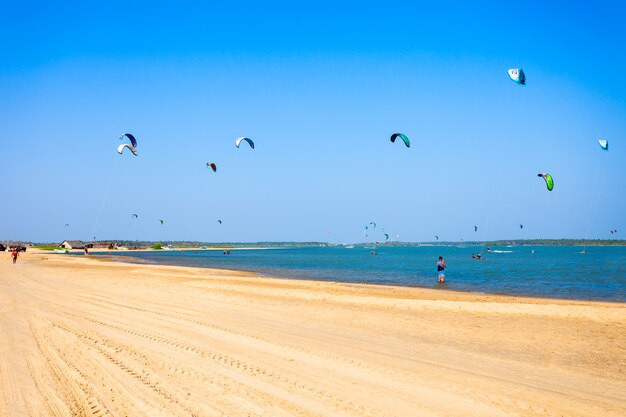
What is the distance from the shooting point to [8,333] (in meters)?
9.36

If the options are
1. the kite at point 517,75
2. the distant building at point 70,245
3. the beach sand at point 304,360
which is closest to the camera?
the beach sand at point 304,360

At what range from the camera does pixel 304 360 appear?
7.81m

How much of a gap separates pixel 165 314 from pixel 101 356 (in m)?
4.95

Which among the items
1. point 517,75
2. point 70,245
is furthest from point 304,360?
point 70,245

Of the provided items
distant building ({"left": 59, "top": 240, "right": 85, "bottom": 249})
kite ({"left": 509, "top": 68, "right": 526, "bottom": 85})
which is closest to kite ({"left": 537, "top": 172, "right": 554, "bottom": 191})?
kite ({"left": 509, "top": 68, "right": 526, "bottom": 85})

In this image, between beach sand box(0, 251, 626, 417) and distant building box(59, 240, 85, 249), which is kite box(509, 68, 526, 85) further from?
distant building box(59, 240, 85, 249)

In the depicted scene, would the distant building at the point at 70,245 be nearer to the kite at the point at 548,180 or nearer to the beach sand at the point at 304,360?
the beach sand at the point at 304,360

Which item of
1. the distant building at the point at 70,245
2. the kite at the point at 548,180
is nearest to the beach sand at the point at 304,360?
the kite at the point at 548,180

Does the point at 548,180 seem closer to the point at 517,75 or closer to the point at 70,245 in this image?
the point at 517,75

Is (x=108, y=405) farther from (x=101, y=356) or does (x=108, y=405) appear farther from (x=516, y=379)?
(x=516, y=379)

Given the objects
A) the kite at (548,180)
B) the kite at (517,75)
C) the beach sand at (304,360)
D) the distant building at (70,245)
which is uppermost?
the kite at (517,75)

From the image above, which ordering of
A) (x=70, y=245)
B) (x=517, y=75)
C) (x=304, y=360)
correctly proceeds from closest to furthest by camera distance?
(x=304, y=360) → (x=517, y=75) → (x=70, y=245)

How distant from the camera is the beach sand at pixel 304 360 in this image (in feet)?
18.4

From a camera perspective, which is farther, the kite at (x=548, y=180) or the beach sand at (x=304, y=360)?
the kite at (x=548, y=180)
